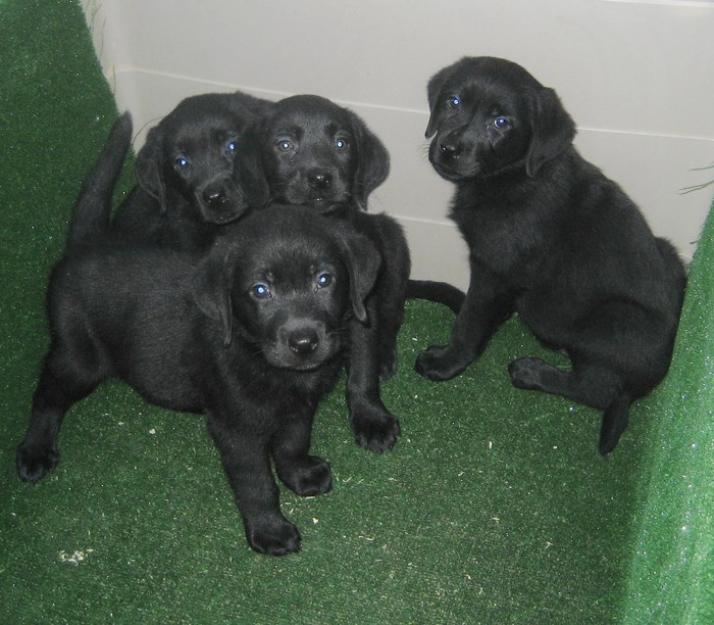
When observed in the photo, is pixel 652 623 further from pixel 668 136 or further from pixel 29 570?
pixel 29 570

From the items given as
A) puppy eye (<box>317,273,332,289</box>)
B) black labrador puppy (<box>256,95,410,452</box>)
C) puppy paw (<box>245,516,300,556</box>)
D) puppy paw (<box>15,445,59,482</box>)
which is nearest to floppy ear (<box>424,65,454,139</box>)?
black labrador puppy (<box>256,95,410,452</box>)

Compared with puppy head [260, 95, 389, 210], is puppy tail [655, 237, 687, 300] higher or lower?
lower

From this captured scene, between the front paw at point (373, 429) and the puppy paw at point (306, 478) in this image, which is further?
the front paw at point (373, 429)

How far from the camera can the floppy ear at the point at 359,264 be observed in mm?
2508

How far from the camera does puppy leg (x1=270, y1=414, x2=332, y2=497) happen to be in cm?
301

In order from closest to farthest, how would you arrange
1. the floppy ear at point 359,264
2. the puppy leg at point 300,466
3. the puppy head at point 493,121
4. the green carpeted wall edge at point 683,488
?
1. the green carpeted wall edge at point 683,488
2. the floppy ear at point 359,264
3. the puppy head at point 493,121
4. the puppy leg at point 300,466

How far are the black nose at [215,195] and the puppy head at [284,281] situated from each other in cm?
56

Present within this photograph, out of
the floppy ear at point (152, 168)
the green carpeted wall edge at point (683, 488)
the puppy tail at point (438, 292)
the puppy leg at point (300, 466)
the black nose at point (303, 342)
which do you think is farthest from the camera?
the puppy tail at point (438, 292)

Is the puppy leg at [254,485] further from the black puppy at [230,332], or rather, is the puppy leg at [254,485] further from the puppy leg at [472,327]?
the puppy leg at [472,327]

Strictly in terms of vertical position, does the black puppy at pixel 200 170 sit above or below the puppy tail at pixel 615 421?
above

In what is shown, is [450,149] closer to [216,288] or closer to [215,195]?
[215,195]

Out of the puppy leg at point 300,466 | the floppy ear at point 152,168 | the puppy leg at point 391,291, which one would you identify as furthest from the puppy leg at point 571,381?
the floppy ear at point 152,168

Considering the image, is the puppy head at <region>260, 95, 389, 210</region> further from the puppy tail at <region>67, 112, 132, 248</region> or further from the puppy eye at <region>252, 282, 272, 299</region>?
the puppy eye at <region>252, 282, 272, 299</region>

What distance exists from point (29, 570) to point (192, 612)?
60cm
